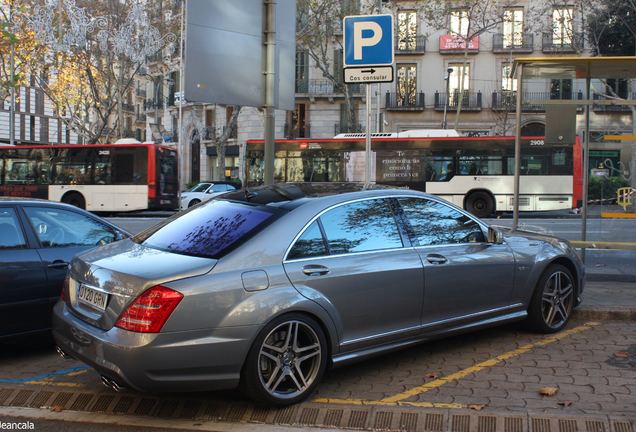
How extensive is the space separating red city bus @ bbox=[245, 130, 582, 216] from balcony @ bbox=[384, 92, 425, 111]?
18409 millimetres

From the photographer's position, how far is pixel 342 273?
4324mm

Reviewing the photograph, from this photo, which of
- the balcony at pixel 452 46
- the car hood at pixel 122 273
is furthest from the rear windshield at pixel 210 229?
the balcony at pixel 452 46

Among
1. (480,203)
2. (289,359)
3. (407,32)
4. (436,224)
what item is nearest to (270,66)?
(436,224)

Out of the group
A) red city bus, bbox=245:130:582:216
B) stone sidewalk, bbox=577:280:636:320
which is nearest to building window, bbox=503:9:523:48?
red city bus, bbox=245:130:582:216

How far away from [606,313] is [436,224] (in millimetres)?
2511

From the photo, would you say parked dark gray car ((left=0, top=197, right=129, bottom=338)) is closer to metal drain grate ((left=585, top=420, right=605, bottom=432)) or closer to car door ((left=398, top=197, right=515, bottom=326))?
car door ((left=398, top=197, right=515, bottom=326))

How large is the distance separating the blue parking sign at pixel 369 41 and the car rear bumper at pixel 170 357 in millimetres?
4382

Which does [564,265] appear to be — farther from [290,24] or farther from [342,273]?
[290,24]

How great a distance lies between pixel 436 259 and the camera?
488cm

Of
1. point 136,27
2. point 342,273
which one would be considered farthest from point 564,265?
point 136,27

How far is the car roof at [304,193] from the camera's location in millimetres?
4566

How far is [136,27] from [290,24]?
23.8m

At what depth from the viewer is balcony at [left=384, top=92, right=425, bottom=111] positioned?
41312mm

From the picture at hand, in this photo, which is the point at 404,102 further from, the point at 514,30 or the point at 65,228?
the point at 65,228
